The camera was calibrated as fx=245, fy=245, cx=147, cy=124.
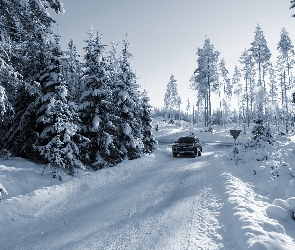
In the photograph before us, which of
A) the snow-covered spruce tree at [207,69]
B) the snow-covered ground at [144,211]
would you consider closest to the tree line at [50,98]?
the snow-covered ground at [144,211]

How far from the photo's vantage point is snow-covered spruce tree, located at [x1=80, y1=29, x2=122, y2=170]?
13492 mm

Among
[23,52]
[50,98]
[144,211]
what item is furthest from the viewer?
[50,98]

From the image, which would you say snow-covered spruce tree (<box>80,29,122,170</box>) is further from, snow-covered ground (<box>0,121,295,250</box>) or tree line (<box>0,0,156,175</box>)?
snow-covered ground (<box>0,121,295,250</box>)

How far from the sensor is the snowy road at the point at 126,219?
4988mm

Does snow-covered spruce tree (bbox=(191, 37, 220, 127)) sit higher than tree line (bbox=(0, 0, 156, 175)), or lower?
higher

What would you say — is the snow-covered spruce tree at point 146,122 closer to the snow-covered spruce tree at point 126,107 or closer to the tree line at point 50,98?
the snow-covered spruce tree at point 126,107

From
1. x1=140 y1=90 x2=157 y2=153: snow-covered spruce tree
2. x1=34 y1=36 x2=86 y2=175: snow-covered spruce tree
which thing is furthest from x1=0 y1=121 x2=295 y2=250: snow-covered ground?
x1=140 y1=90 x2=157 y2=153: snow-covered spruce tree

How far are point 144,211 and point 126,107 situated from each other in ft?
36.6

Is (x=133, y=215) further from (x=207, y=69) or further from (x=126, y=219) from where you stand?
(x=207, y=69)

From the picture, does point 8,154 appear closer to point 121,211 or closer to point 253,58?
point 121,211

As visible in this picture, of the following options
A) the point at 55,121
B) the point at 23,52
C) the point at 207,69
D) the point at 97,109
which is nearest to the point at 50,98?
the point at 55,121

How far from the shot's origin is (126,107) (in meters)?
17.4

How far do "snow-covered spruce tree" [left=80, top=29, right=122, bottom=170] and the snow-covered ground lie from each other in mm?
2313

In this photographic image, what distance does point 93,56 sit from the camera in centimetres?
1426
